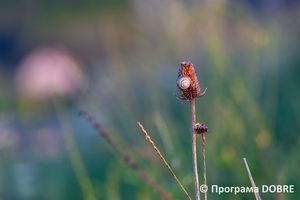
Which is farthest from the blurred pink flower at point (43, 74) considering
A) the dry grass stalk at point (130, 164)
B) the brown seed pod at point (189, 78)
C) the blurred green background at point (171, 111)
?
the brown seed pod at point (189, 78)

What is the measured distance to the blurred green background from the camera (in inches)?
41.1

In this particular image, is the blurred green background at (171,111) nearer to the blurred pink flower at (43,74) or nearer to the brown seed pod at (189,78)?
the blurred pink flower at (43,74)

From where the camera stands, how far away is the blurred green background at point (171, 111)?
104 centimetres

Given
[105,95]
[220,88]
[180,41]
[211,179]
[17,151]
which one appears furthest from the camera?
[105,95]

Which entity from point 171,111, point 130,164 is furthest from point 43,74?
point 130,164

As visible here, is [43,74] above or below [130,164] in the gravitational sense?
above

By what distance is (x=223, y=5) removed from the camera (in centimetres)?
117

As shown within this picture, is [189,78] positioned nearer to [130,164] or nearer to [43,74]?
[130,164]

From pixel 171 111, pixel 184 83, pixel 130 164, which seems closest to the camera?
pixel 184 83

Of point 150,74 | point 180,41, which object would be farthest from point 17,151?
point 180,41

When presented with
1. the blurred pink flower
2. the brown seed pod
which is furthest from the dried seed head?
the blurred pink flower

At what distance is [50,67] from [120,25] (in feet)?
2.71

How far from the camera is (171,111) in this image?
161 centimetres

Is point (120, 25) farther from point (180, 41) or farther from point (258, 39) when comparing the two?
point (258, 39)
